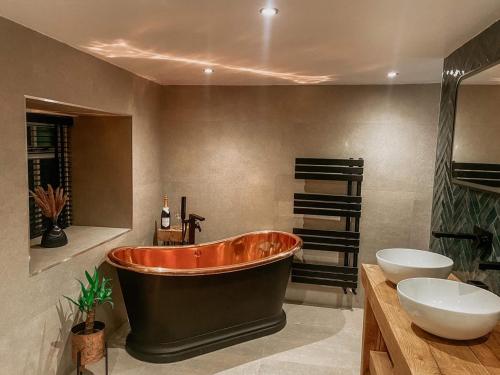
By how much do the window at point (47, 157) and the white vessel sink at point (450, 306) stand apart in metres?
2.94

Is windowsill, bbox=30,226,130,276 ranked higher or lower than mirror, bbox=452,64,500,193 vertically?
lower

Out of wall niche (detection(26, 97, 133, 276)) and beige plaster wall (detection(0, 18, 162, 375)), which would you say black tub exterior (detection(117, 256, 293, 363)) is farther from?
wall niche (detection(26, 97, 133, 276))

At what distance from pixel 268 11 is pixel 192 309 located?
2.30 metres

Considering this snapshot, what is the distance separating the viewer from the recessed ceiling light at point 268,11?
1844 millimetres

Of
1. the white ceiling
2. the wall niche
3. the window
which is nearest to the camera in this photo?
the white ceiling

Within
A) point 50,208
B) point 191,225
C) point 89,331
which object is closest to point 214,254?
point 191,225

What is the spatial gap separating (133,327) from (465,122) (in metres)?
2.90

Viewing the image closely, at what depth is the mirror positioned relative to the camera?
202cm

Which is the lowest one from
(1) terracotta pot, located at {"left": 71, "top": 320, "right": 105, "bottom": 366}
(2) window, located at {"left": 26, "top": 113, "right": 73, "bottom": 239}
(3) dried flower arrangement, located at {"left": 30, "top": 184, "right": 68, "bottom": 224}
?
(1) terracotta pot, located at {"left": 71, "top": 320, "right": 105, "bottom": 366}

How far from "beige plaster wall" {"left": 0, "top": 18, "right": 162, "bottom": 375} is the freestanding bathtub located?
0.46 meters

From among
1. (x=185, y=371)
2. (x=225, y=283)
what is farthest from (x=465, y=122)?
(x=185, y=371)

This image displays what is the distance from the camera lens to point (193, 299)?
3113mm

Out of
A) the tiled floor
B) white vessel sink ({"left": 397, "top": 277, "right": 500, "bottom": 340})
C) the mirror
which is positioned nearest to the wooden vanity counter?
white vessel sink ({"left": 397, "top": 277, "right": 500, "bottom": 340})

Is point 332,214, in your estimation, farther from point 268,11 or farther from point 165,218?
point 268,11
